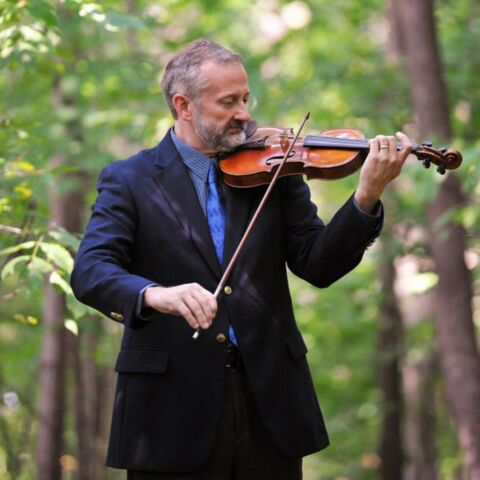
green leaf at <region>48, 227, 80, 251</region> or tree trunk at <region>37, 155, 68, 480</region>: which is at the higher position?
green leaf at <region>48, 227, 80, 251</region>

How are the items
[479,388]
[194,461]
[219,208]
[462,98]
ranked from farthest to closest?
[462,98]
[479,388]
[219,208]
[194,461]

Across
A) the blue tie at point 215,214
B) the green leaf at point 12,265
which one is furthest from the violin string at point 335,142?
the green leaf at point 12,265

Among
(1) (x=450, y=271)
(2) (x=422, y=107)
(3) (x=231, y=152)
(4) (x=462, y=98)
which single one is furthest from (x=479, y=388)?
(3) (x=231, y=152)

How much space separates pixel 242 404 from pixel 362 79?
633 cm

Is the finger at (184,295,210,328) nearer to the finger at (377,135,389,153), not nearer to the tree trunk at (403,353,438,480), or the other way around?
the finger at (377,135,389,153)

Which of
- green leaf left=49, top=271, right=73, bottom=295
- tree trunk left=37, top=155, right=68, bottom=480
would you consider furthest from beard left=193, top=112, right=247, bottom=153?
tree trunk left=37, top=155, right=68, bottom=480

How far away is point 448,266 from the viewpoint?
764 cm

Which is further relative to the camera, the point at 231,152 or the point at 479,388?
the point at 479,388

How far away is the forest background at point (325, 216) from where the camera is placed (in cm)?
503

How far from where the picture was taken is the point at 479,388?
296 inches

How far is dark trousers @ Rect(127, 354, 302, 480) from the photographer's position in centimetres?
303

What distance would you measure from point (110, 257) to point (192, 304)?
0.50 meters

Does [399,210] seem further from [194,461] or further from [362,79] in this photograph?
[194,461]

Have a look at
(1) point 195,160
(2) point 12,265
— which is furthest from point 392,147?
(2) point 12,265
